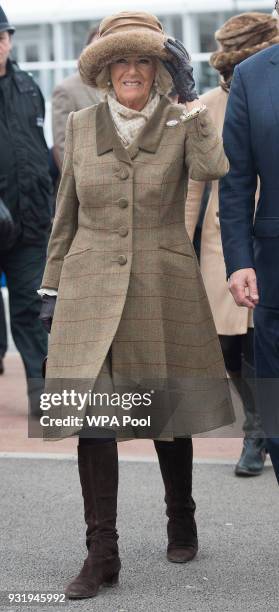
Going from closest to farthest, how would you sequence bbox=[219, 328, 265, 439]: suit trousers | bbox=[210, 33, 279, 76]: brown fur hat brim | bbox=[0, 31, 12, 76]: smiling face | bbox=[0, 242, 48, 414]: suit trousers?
bbox=[210, 33, 279, 76]: brown fur hat brim → bbox=[219, 328, 265, 439]: suit trousers → bbox=[0, 31, 12, 76]: smiling face → bbox=[0, 242, 48, 414]: suit trousers

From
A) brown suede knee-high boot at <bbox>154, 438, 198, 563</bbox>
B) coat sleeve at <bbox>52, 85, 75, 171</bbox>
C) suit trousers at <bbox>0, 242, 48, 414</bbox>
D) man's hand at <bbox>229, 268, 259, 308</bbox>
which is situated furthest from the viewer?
coat sleeve at <bbox>52, 85, 75, 171</bbox>

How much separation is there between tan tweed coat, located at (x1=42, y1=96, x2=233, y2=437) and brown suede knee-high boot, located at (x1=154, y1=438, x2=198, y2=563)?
28 centimetres

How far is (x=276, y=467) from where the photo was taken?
488cm

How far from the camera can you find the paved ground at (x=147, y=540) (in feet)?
15.8

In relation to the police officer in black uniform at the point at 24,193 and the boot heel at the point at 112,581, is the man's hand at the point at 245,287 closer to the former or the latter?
the boot heel at the point at 112,581

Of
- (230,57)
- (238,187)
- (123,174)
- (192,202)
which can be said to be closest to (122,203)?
(123,174)

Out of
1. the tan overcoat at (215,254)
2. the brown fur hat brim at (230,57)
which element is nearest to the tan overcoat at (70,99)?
the tan overcoat at (215,254)

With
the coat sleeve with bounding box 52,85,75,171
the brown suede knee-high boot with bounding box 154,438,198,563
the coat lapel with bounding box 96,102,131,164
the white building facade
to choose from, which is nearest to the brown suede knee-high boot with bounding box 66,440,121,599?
the brown suede knee-high boot with bounding box 154,438,198,563

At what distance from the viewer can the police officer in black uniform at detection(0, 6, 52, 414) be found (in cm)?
810

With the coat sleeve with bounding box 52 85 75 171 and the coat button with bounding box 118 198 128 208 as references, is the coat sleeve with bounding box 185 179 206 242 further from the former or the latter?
the coat sleeve with bounding box 52 85 75 171

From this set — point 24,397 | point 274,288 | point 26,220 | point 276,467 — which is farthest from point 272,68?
point 24,397

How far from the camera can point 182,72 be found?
4887mm

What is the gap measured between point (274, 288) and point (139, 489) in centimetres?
191

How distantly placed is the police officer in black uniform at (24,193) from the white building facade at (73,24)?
7914 mm
